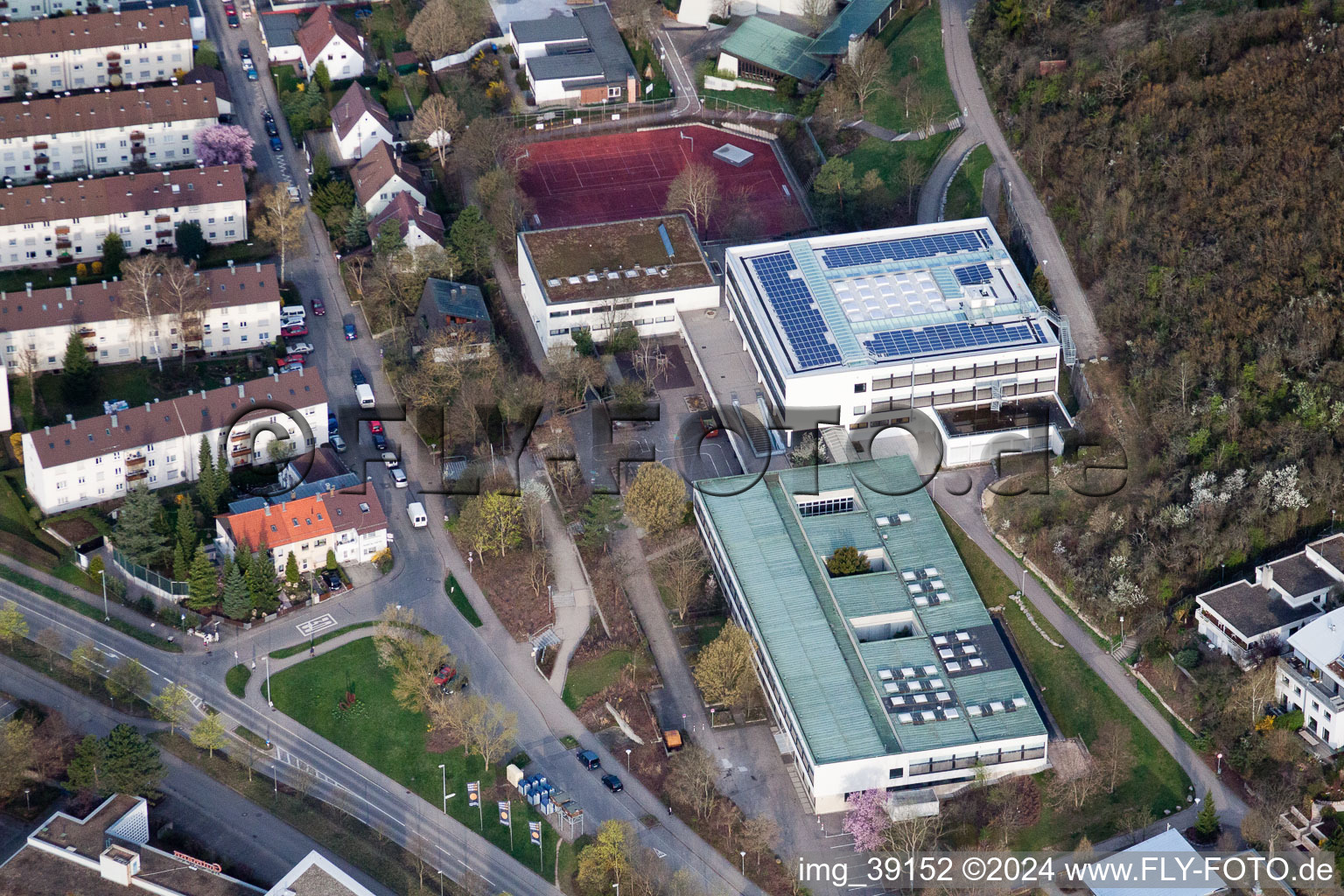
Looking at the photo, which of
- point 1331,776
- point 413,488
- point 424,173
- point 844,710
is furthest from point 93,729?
point 1331,776

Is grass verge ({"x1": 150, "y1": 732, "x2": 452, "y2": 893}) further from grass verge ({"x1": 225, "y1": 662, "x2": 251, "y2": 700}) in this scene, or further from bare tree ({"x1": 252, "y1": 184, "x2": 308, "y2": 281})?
bare tree ({"x1": 252, "y1": 184, "x2": 308, "y2": 281})

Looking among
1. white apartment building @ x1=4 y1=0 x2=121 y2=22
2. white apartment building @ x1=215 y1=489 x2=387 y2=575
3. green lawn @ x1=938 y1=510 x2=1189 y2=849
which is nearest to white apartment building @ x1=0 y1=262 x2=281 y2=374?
white apartment building @ x1=215 y1=489 x2=387 y2=575

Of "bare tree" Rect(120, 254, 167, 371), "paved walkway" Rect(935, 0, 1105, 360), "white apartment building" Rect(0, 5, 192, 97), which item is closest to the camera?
"paved walkway" Rect(935, 0, 1105, 360)

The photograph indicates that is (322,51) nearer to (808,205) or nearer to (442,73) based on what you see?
(442,73)

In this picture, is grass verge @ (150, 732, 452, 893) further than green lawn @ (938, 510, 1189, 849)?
No

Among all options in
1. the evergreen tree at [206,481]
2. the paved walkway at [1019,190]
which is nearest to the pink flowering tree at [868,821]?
the paved walkway at [1019,190]

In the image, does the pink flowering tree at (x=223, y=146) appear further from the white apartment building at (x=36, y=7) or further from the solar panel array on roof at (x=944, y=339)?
the solar panel array on roof at (x=944, y=339)

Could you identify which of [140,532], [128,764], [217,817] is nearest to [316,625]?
[140,532]
